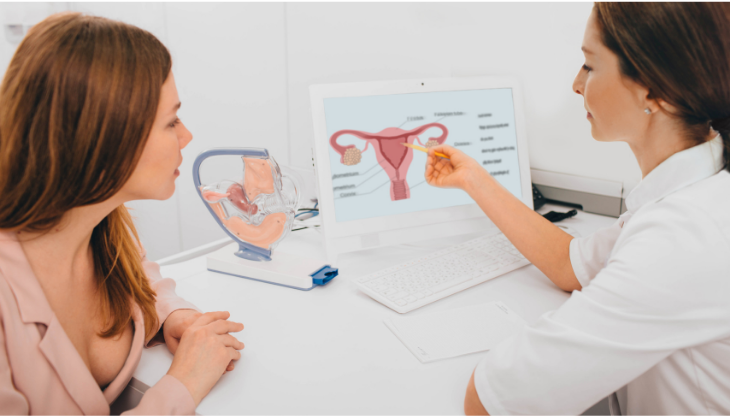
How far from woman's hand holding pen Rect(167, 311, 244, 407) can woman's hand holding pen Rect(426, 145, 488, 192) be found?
571mm

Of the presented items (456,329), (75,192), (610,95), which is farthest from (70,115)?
(610,95)

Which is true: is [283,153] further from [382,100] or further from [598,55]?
[598,55]

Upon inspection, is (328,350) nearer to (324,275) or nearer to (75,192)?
(324,275)

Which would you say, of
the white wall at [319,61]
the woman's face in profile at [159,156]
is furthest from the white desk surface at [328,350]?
the white wall at [319,61]

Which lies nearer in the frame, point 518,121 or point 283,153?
point 518,121

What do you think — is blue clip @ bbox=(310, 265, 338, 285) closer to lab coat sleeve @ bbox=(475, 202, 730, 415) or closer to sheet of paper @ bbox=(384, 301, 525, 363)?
sheet of paper @ bbox=(384, 301, 525, 363)

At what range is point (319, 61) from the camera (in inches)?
69.8

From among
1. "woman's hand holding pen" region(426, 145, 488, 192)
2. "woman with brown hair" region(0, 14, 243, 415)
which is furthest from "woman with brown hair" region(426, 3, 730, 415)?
"woman with brown hair" region(0, 14, 243, 415)

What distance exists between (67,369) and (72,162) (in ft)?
0.90

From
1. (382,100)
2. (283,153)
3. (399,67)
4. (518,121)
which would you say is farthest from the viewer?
(283,153)

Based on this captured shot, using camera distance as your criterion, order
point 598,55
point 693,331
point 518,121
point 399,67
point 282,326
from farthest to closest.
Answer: point 399,67, point 518,121, point 282,326, point 598,55, point 693,331

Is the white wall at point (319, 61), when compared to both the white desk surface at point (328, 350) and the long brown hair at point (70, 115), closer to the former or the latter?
the white desk surface at point (328, 350)

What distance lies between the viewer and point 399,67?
159 cm

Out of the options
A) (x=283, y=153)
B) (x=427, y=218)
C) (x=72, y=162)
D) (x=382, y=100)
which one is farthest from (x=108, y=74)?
(x=283, y=153)
